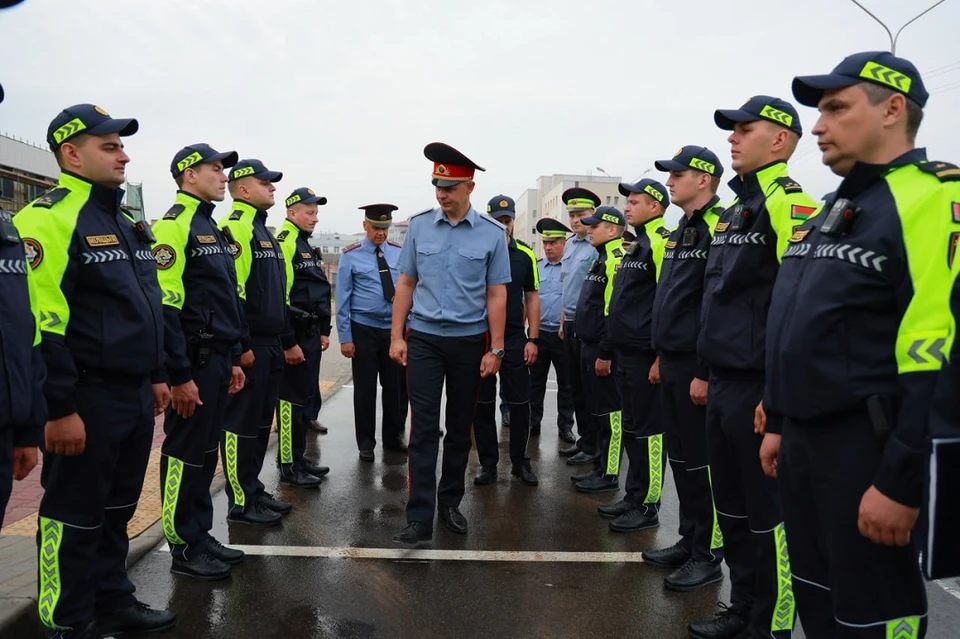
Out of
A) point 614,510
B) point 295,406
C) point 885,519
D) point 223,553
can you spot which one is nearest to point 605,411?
point 614,510

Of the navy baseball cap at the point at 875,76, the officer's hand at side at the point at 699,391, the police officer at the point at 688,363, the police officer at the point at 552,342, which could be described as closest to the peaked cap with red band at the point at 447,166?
the police officer at the point at 688,363

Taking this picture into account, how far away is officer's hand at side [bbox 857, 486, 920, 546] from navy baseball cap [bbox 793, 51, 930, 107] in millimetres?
1260

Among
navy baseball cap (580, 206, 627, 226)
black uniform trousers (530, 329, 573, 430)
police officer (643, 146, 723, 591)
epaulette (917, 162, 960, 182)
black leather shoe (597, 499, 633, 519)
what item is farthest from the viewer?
black uniform trousers (530, 329, 573, 430)

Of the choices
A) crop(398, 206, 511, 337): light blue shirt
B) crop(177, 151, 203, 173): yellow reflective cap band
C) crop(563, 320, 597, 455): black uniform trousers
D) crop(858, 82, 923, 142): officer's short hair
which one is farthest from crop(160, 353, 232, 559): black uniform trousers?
crop(563, 320, 597, 455): black uniform trousers

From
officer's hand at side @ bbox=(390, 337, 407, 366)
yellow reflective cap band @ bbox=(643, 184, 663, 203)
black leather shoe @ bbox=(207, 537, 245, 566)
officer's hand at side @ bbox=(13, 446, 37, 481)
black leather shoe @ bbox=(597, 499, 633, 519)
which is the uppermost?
yellow reflective cap band @ bbox=(643, 184, 663, 203)

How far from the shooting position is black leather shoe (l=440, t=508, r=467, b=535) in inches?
172

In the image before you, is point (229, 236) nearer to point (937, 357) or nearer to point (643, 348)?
point (643, 348)

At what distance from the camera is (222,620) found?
315 centimetres

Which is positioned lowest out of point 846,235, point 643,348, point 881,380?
point 643,348

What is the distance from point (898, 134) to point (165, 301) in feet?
11.0

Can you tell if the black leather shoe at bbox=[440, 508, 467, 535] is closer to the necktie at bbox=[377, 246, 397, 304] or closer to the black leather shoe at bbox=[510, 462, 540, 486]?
the black leather shoe at bbox=[510, 462, 540, 486]

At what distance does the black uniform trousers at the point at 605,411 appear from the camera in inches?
215

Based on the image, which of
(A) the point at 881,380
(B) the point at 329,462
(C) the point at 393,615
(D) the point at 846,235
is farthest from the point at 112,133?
(B) the point at 329,462

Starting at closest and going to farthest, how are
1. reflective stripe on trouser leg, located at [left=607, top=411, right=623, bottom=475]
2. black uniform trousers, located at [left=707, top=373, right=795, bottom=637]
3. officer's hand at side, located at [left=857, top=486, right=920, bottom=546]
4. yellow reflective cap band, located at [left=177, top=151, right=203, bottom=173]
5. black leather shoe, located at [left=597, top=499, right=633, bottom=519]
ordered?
officer's hand at side, located at [left=857, top=486, right=920, bottom=546] → black uniform trousers, located at [left=707, top=373, right=795, bottom=637] → yellow reflective cap band, located at [left=177, top=151, right=203, bottom=173] → black leather shoe, located at [left=597, top=499, right=633, bottom=519] → reflective stripe on trouser leg, located at [left=607, top=411, right=623, bottom=475]
